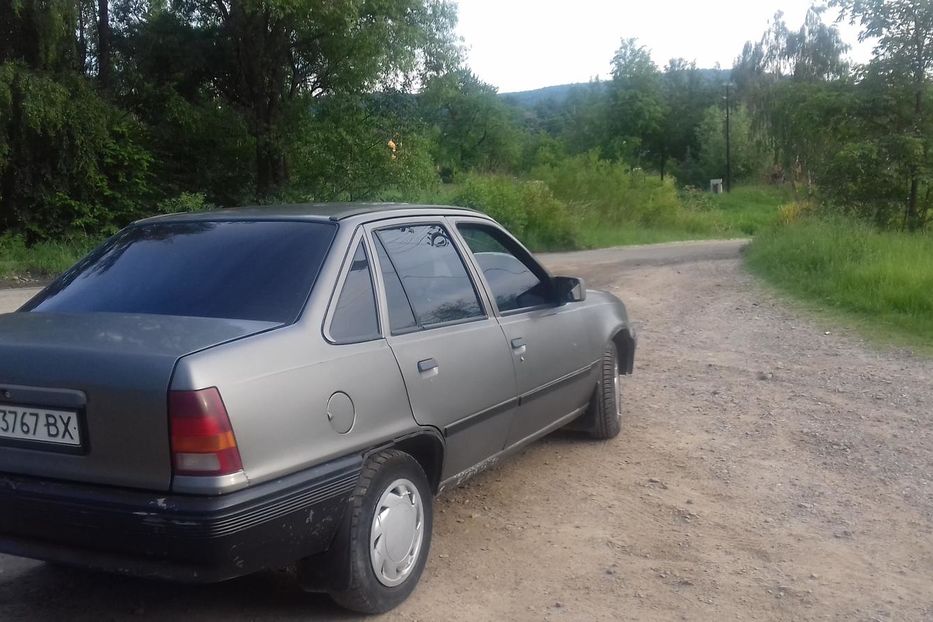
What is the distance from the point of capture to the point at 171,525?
294 cm

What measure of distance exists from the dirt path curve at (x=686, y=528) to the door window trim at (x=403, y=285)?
42.4 inches

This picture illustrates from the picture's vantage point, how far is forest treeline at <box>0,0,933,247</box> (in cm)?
1934

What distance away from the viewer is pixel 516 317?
4.79 m

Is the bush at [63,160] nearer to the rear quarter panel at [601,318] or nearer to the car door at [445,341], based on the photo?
the rear quarter panel at [601,318]

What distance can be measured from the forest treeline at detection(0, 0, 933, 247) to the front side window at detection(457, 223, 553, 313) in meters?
15.8

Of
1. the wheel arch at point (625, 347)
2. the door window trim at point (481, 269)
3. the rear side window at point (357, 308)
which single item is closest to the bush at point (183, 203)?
the wheel arch at point (625, 347)

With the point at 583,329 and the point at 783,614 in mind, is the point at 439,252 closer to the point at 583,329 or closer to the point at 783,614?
the point at 583,329

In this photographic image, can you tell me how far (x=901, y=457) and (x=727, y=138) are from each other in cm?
6494

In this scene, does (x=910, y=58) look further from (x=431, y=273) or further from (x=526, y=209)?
(x=431, y=273)

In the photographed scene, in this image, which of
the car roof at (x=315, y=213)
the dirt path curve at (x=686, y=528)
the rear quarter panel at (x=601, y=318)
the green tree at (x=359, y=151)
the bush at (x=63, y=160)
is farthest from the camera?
the green tree at (x=359, y=151)

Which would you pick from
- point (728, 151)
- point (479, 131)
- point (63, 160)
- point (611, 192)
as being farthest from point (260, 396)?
point (728, 151)

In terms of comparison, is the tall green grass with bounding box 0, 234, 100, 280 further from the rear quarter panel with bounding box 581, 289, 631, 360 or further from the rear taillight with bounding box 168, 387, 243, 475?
the rear taillight with bounding box 168, 387, 243, 475

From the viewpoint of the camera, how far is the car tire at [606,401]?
5.84 meters

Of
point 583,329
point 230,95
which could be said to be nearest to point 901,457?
point 583,329
